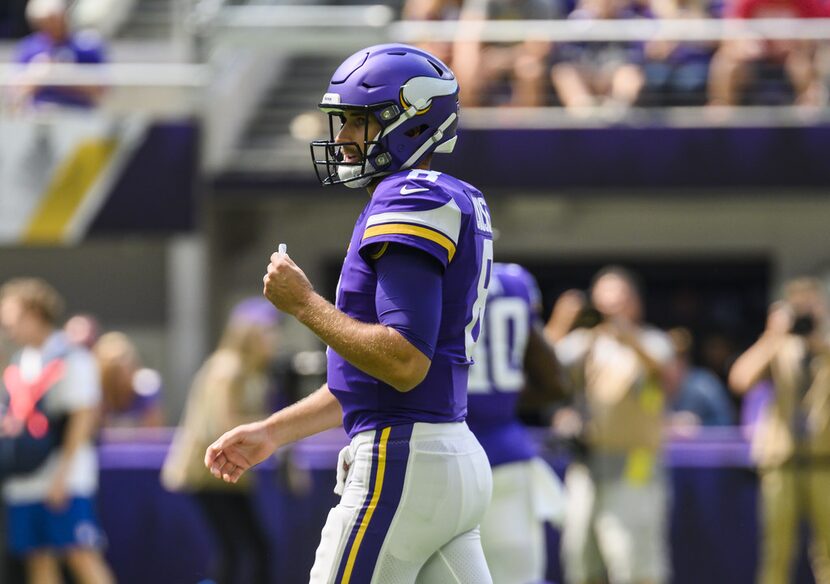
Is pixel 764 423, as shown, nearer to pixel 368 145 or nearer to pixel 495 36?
pixel 495 36

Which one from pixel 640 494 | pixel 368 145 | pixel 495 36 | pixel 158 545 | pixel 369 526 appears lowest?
pixel 158 545

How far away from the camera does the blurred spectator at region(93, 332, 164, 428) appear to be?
34.8 ft

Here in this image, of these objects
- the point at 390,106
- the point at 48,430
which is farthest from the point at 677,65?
the point at 390,106

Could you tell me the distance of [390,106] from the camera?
404cm

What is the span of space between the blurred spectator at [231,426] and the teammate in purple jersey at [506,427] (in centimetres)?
275

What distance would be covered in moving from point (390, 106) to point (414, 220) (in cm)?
38

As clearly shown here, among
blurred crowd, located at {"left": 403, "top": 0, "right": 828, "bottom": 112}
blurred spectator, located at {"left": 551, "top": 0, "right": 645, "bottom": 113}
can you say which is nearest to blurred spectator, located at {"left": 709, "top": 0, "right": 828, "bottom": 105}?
blurred crowd, located at {"left": 403, "top": 0, "right": 828, "bottom": 112}

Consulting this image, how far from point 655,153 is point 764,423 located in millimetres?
3675

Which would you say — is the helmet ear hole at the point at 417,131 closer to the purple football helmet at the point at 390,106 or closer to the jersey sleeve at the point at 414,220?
the purple football helmet at the point at 390,106

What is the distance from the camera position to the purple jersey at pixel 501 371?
19.8 ft

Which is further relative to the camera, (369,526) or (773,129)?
(773,129)

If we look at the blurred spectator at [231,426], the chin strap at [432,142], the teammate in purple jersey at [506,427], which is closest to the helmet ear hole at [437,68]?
the chin strap at [432,142]

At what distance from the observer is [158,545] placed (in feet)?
32.0

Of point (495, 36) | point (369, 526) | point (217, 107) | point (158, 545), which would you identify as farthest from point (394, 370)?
point (217, 107)
